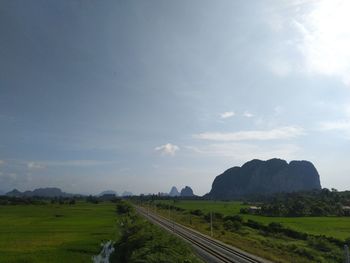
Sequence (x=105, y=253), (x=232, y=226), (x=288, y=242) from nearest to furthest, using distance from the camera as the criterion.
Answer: (x=105, y=253) < (x=288, y=242) < (x=232, y=226)

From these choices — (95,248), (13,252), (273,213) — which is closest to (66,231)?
(95,248)

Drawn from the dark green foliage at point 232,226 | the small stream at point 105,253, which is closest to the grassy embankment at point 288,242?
the dark green foliage at point 232,226

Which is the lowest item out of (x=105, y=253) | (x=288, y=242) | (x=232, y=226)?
(x=105, y=253)

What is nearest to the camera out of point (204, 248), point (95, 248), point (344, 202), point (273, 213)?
point (204, 248)

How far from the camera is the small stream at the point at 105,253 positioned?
37.9 metres

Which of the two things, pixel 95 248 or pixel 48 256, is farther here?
pixel 95 248

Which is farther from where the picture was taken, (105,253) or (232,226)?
(232,226)

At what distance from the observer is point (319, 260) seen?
4166cm

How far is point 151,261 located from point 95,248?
21990 mm

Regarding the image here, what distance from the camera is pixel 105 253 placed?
139 ft

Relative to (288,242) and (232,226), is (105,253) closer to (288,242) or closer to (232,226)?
(288,242)

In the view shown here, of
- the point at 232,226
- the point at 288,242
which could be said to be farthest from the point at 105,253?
the point at 232,226

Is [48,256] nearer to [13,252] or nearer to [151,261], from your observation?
[13,252]

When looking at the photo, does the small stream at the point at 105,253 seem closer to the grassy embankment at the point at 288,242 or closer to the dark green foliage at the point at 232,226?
the grassy embankment at the point at 288,242
